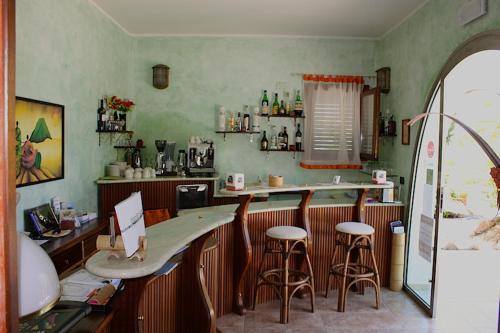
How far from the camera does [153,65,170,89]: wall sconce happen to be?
5859 mm

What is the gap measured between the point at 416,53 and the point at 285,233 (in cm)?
252

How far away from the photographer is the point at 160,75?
5.88m

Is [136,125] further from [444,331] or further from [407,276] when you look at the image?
[444,331]

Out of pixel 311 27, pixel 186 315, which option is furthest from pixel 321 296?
pixel 311 27

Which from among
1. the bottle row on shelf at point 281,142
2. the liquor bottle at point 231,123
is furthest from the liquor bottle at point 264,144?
the liquor bottle at point 231,123

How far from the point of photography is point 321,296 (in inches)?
172

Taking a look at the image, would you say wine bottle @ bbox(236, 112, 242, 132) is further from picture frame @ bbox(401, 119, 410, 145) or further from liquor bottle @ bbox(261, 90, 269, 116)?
picture frame @ bbox(401, 119, 410, 145)

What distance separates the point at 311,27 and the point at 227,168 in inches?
91.6

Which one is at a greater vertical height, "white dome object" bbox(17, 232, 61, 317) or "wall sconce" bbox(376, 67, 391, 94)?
"wall sconce" bbox(376, 67, 391, 94)

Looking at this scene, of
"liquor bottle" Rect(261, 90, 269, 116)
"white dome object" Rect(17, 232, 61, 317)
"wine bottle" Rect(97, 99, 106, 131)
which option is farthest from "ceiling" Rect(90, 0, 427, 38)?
"white dome object" Rect(17, 232, 61, 317)

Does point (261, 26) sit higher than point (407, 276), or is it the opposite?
point (261, 26)

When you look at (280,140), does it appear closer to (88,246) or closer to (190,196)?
(190,196)

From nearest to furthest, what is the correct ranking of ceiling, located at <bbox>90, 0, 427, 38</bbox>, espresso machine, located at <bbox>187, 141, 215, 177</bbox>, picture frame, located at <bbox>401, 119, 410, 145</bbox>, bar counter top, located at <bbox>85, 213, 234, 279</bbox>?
bar counter top, located at <bbox>85, 213, 234, 279</bbox>, ceiling, located at <bbox>90, 0, 427, 38</bbox>, picture frame, located at <bbox>401, 119, 410, 145</bbox>, espresso machine, located at <bbox>187, 141, 215, 177</bbox>

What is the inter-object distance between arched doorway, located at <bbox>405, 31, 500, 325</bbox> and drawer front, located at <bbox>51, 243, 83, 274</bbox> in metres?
3.33
